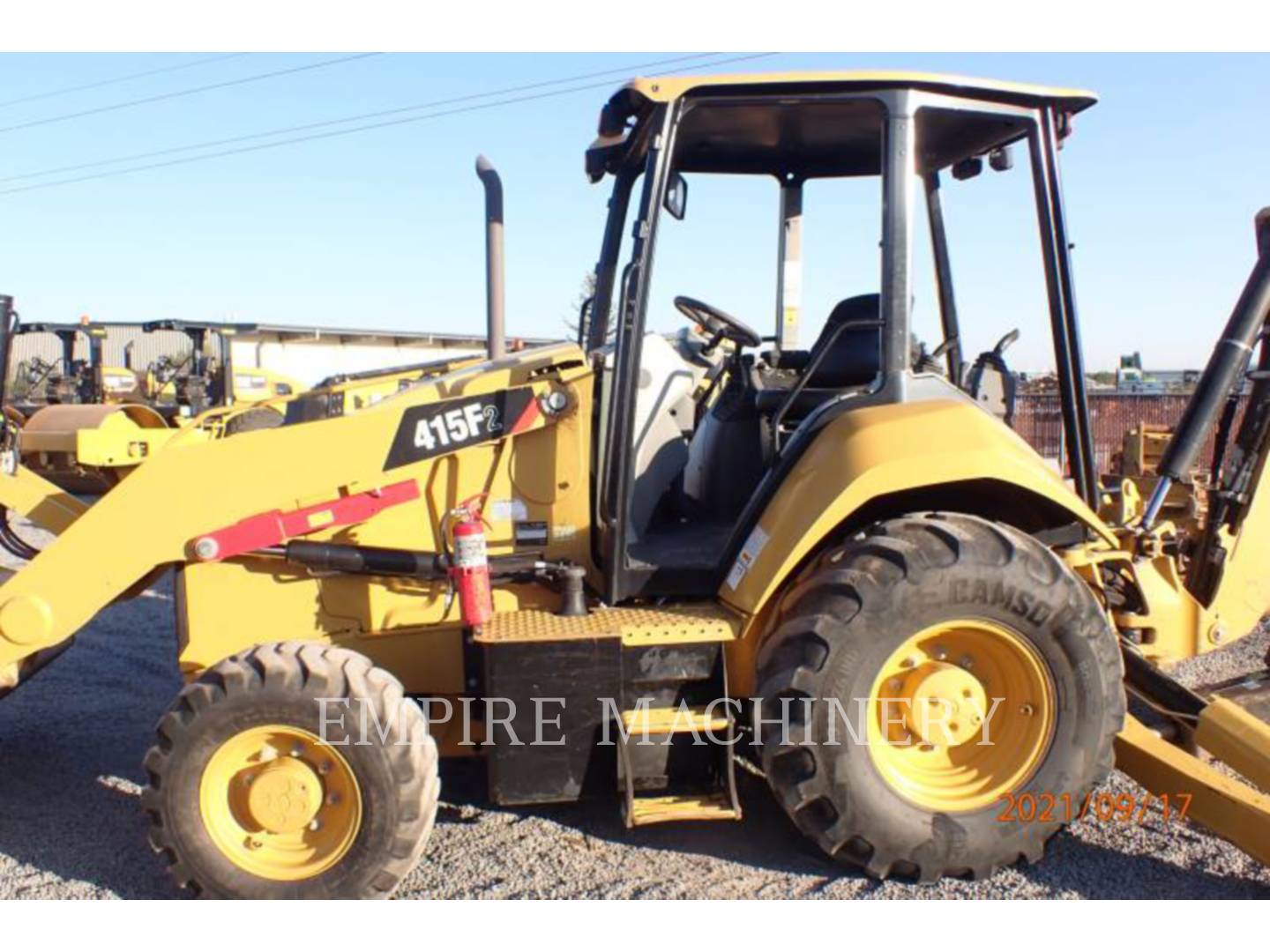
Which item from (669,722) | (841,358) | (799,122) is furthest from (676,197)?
(669,722)

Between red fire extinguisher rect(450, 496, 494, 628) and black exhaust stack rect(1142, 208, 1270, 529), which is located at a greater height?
black exhaust stack rect(1142, 208, 1270, 529)

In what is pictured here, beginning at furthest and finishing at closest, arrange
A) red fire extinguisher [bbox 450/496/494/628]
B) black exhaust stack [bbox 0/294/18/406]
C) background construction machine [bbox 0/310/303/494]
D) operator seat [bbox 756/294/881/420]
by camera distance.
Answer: background construction machine [bbox 0/310/303/494] → black exhaust stack [bbox 0/294/18/406] → operator seat [bbox 756/294/881/420] → red fire extinguisher [bbox 450/496/494/628]

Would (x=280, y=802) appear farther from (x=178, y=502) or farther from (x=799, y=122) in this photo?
(x=799, y=122)

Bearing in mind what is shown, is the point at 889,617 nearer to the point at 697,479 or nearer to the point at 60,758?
the point at 697,479

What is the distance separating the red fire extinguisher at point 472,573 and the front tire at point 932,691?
40.1 inches

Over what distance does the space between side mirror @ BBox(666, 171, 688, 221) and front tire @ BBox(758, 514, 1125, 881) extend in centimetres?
142

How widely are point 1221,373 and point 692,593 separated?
7.85 ft

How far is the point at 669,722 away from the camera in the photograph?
3578mm

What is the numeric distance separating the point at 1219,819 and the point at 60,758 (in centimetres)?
489

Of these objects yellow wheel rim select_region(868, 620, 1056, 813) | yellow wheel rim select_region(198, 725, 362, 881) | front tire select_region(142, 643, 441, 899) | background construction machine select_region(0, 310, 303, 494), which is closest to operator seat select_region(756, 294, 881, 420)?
yellow wheel rim select_region(868, 620, 1056, 813)

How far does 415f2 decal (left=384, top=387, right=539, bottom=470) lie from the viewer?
3.80 metres

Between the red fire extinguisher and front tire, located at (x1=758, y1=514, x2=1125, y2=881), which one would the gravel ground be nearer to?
front tire, located at (x1=758, y1=514, x2=1125, y2=881)

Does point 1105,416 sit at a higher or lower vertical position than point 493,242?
lower
